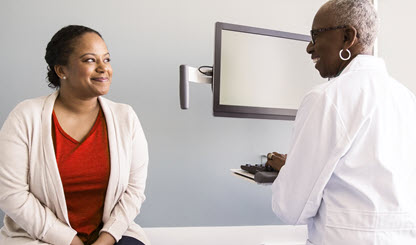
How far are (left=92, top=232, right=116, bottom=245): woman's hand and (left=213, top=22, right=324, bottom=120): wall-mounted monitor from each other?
26.4 inches

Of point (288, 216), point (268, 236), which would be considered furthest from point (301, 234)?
point (288, 216)

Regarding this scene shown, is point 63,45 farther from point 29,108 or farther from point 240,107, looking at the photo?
point 240,107

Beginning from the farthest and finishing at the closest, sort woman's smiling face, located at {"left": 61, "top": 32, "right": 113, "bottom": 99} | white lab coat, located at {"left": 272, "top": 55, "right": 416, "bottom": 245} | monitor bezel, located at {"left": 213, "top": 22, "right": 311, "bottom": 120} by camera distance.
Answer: monitor bezel, located at {"left": 213, "top": 22, "right": 311, "bottom": 120} → woman's smiling face, located at {"left": 61, "top": 32, "right": 113, "bottom": 99} → white lab coat, located at {"left": 272, "top": 55, "right": 416, "bottom": 245}

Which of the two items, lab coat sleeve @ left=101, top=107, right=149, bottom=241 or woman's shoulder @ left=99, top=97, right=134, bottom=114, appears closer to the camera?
lab coat sleeve @ left=101, top=107, right=149, bottom=241

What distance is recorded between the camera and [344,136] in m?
0.82

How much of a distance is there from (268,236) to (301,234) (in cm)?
25

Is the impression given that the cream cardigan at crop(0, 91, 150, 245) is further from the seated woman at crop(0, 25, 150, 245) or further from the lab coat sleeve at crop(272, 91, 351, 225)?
the lab coat sleeve at crop(272, 91, 351, 225)

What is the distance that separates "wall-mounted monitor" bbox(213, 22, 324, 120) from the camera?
1517 millimetres

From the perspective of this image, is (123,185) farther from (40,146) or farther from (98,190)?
(40,146)

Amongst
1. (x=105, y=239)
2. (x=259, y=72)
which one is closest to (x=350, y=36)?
(x=259, y=72)

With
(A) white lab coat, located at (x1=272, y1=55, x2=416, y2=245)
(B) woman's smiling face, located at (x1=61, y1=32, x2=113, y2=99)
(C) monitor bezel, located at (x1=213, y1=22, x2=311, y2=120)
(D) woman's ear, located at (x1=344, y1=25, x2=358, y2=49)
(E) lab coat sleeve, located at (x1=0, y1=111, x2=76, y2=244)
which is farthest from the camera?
(C) monitor bezel, located at (x1=213, y1=22, x2=311, y2=120)

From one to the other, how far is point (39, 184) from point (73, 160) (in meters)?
0.13

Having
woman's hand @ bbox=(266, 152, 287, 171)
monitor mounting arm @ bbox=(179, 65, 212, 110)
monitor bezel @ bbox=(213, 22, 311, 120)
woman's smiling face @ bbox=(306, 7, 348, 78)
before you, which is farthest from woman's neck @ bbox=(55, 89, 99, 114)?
woman's smiling face @ bbox=(306, 7, 348, 78)

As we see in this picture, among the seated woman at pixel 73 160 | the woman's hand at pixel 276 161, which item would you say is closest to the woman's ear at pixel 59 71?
the seated woman at pixel 73 160
